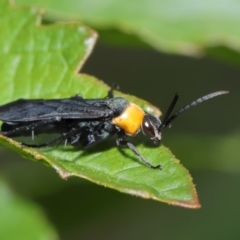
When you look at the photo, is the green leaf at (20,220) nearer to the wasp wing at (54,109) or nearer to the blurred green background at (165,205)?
the blurred green background at (165,205)

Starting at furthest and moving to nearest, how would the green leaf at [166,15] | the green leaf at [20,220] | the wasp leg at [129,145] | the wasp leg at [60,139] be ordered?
the green leaf at [166,15]
the green leaf at [20,220]
the wasp leg at [60,139]
the wasp leg at [129,145]

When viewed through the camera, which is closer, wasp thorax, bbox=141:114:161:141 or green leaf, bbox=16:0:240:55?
wasp thorax, bbox=141:114:161:141

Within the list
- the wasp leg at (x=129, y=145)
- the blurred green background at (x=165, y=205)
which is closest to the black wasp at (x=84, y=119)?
the wasp leg at (x=129, y=145)

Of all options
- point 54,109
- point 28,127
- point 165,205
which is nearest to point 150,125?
point 54,109

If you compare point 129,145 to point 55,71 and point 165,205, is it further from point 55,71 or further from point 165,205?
point 165,205

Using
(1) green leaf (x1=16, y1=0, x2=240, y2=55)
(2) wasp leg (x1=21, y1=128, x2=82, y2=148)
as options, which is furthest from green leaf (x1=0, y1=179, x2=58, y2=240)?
(1) green leaf (x1=16, y1=0, x2=240, y2=55)

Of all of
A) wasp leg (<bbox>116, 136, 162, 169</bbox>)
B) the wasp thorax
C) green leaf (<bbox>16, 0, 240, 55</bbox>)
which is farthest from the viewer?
green leaf (<bbox>16, 0, 240, 55</bbox>)

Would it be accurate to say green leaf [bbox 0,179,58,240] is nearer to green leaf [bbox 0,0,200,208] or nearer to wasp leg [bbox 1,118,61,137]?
wasp leg [bbox 1,118,61,137]
